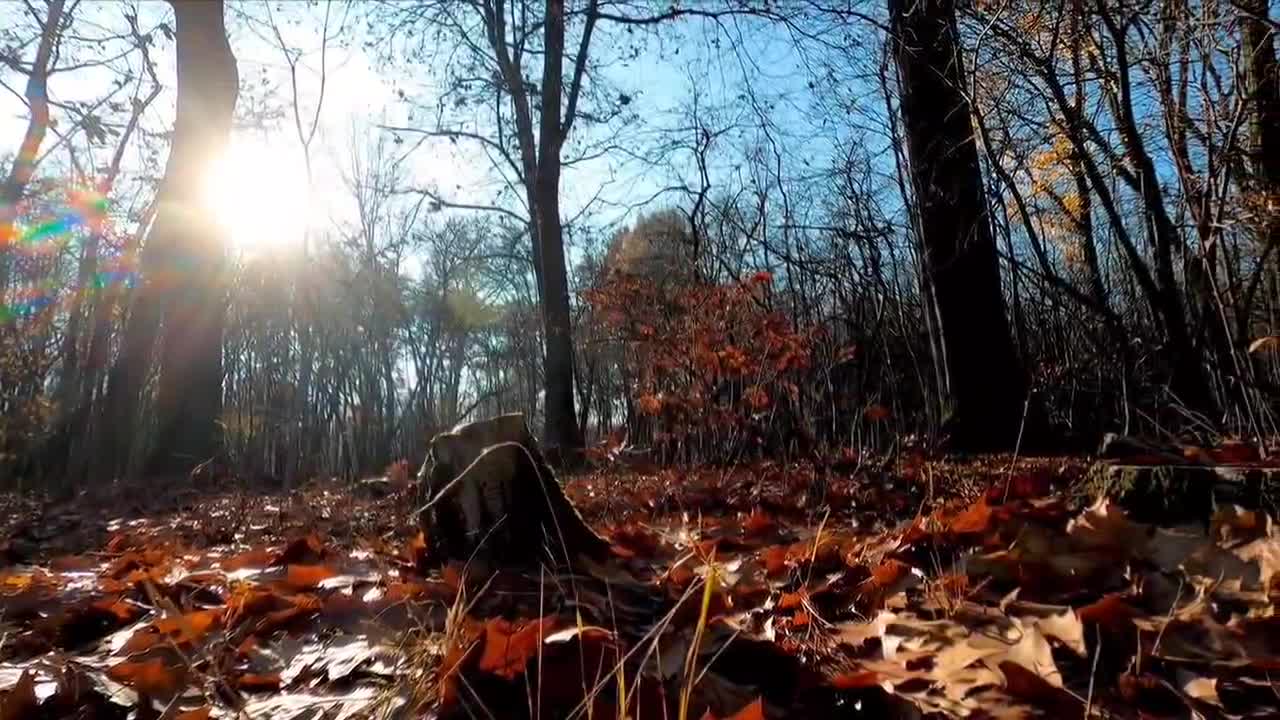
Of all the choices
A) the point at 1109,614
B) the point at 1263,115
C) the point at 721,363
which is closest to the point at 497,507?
the point at 1109,614

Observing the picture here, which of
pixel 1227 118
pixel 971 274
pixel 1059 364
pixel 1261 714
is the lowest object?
pixel 1261 714

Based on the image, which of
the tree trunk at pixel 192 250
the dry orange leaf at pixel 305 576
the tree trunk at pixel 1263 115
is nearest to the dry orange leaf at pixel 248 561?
the dry orange leaf at pixel 305 576

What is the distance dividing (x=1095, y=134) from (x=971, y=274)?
5.80 feet

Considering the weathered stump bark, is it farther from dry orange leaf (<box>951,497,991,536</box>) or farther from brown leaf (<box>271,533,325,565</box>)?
brown leaf (<box>271,533,325,565</box>)

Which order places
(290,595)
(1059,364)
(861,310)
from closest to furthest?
1. (290,595)
2. (1059,364)
3. (861,310)

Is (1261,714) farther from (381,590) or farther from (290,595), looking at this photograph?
(290,595)

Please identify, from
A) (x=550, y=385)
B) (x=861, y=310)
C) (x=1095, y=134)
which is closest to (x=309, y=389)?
(x=550, y=385)

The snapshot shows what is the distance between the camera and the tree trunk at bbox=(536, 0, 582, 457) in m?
9.23

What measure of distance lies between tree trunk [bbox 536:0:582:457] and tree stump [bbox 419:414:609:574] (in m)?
6.42

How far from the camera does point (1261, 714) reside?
112 centimetres

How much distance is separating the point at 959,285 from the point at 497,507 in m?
3.50

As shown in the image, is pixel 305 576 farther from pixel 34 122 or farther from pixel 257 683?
pixel 34 122

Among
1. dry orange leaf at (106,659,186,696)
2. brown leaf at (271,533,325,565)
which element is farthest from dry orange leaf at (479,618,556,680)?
brown leaf at (271,533,325,565)

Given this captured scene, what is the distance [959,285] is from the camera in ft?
15.3
